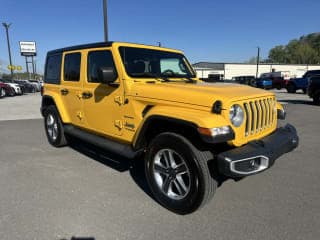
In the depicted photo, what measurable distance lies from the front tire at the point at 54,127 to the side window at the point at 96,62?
154 cm

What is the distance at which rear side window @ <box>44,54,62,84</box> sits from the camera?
17.8ft

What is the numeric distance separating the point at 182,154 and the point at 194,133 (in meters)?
0.28

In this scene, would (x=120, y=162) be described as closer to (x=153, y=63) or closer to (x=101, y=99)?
(x=101, y=99)

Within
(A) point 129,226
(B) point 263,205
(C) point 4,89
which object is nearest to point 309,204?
(B) point 263,205

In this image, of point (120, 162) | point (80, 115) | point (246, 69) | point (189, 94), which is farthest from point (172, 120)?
point (246, 69)

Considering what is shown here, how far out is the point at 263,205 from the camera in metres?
3.24

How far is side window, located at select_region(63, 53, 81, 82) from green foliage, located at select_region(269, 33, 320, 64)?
385 ft

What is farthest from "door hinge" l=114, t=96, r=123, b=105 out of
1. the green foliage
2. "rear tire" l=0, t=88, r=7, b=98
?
the green foliage

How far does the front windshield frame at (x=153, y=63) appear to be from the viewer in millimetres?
3879

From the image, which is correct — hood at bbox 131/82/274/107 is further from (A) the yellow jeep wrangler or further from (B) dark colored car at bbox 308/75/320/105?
(B) dark colored car at bbox 308/75/320/105

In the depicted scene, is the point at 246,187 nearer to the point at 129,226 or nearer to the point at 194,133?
the point at 194,133

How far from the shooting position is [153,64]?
423 cm

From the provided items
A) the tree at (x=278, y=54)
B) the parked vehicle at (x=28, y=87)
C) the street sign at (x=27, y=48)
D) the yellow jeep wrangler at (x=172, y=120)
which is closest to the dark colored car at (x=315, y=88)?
the yellow jeep wrangler at (x=172, y=120)

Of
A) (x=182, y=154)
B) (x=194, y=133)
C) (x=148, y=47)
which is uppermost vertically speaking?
(x=148, y=47)
